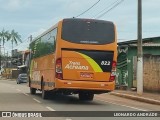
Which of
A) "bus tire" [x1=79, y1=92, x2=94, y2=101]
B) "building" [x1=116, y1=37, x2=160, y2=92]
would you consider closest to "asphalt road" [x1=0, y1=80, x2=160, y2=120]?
A: "bus tire" [x1=79, y1=92, x2=94, y2=101]

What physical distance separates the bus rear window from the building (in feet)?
32.1

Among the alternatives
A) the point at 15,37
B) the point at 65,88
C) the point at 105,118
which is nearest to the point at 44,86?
the point at 65,88

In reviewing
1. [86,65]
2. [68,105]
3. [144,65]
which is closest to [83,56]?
[86,65]

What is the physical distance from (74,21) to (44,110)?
516 cm

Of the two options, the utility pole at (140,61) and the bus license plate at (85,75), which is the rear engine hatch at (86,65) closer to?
the bus license plate at (85,75)

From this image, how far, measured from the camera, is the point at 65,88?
65.9 ft

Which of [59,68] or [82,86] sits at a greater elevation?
[59,68]

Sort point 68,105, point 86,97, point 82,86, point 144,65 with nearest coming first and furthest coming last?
point 68,105
point 82,86
point 86,97
point 144,65

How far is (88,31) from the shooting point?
20.5 meters

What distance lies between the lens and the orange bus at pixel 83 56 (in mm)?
20141

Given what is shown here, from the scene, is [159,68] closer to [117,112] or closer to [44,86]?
[44,86]

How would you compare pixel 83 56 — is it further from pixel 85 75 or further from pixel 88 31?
pixel 88 31

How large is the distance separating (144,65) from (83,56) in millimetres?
12204

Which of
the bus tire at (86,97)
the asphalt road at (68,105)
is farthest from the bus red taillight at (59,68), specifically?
the bus tire at (86,97)
